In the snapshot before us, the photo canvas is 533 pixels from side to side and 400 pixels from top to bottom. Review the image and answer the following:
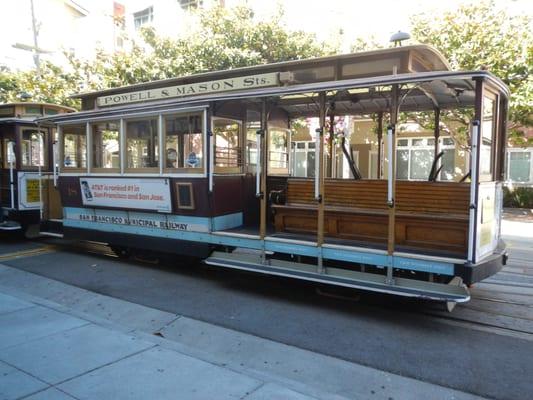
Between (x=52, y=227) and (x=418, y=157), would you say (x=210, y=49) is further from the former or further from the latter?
(x=418, y=157)

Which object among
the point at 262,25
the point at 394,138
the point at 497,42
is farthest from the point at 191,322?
the point at 497,42

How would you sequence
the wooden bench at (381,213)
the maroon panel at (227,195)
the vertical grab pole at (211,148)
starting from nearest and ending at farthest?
1. the wooden bench at (381,213)
2. the vertical grab pole at (211,148)
3. the maroon panel at (227,195)

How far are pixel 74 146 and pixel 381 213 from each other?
20.5 feet

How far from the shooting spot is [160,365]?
3.89 m

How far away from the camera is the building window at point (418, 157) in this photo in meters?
19.3

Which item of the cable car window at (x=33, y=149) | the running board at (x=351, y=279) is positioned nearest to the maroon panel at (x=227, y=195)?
the running board at (x=351, y=279)

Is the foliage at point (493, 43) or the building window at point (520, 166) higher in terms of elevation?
the foliage at point (493, 43)

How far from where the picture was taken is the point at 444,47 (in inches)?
562

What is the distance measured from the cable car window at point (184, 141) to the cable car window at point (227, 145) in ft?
0.91

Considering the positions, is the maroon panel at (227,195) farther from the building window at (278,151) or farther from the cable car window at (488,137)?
the cable car window at (488,137)

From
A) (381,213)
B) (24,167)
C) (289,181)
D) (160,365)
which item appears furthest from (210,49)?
(160,365)

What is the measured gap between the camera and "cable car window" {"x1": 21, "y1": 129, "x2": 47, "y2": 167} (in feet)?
34.1

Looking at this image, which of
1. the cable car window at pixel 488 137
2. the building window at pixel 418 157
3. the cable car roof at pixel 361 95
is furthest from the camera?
the building window at pixel 418 157

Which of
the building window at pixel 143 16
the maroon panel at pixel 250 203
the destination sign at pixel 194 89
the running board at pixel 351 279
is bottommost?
the running board at pixel 351 279
